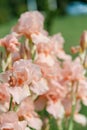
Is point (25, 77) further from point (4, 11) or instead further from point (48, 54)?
point (4, 11)

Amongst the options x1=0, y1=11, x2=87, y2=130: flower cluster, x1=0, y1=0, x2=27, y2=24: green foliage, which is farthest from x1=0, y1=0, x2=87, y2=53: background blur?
x1=0, y1=11, x2=87, y2=130: flower cluster

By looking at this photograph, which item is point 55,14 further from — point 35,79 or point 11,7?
point 11,7

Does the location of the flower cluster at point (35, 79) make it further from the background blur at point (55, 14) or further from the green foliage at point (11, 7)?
the green foliage at point (11, 7)

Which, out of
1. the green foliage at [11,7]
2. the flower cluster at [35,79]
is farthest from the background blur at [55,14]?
the flower cluster at [35,79]

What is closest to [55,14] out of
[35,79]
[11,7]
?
[35,79]

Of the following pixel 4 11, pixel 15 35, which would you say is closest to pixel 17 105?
pixel 15 35

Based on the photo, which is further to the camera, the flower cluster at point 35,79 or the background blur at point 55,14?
the background blur at point 55,14

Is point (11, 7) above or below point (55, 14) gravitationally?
below

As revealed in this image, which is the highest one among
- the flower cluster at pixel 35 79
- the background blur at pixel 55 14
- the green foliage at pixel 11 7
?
the flower cluster at pixel 35 79
